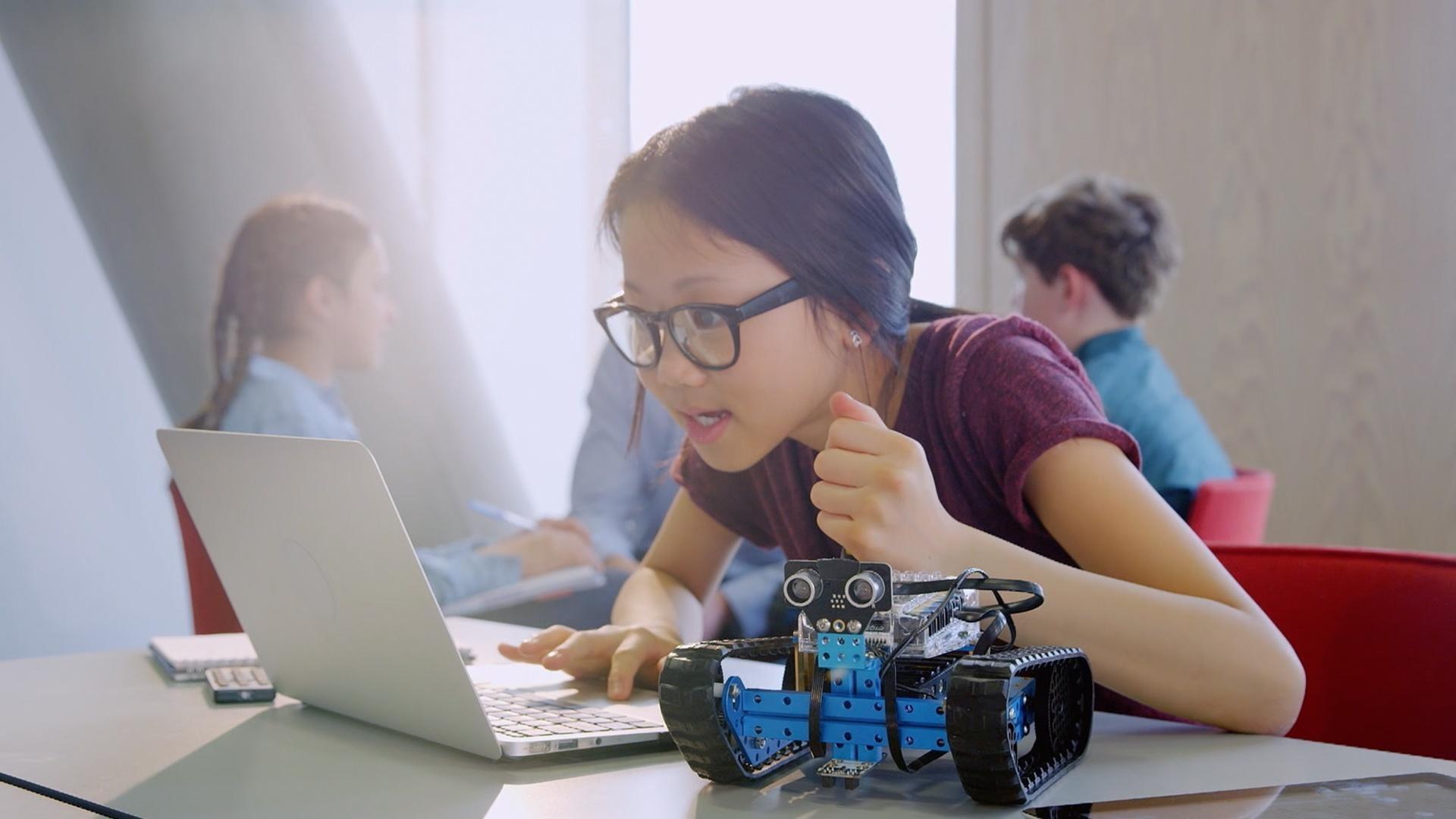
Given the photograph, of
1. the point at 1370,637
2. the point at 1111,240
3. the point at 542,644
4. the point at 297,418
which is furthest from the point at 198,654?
the point at 1111,240

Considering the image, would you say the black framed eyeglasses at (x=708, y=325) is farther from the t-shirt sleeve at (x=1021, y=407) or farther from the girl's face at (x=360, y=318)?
the girl's face at (x=360, y=318)

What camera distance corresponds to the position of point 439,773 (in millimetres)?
783

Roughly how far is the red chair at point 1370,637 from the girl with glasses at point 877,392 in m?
0.17

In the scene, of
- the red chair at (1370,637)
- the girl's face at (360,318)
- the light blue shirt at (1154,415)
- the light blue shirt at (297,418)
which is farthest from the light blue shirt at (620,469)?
the red chair at (1370,637)

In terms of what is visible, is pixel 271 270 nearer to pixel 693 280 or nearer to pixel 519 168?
pixel 519 168

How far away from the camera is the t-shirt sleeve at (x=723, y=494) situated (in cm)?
141

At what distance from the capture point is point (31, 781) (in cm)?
77

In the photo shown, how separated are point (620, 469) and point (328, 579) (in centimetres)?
192

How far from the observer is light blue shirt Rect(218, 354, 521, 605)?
7.99 feet

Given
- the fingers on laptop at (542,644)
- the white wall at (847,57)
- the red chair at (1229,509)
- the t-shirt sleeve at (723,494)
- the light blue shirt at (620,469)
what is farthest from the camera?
the white wall at (847,57)

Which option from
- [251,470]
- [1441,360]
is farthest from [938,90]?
[251,470]

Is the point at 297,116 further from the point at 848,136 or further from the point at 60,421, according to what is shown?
the point at 848,136

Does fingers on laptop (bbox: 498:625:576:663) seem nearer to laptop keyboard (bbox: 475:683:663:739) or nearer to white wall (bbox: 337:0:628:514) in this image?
laptop keyboard (bbox: 475:683:663:739)

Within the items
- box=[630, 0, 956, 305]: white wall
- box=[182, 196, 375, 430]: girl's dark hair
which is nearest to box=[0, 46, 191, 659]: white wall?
box=[182, 196, 375, 430]: girl's dark hair
